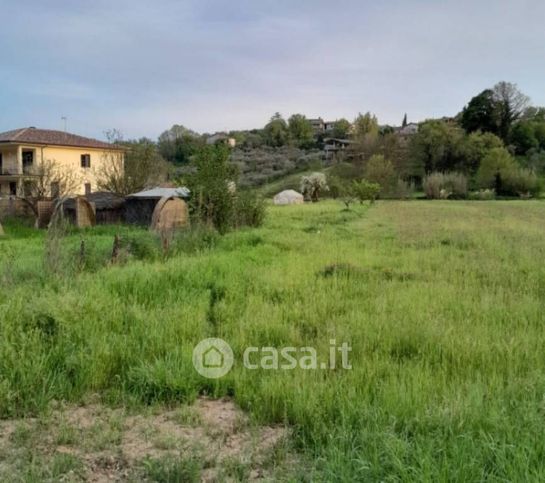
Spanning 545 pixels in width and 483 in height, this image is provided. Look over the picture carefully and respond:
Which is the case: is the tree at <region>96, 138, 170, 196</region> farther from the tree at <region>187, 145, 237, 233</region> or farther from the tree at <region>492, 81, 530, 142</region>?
the tree at <region>492, 81, 530, 142</region>

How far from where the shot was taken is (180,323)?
5.32 metres

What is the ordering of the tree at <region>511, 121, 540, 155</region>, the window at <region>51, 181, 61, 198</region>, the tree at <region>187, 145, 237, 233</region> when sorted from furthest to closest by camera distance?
the tree at <region>511, 121, 540, 155</region> < the window at <region>51, 181, 61, 198</region> < the tree at <region>187, 145, 237, 233</region>

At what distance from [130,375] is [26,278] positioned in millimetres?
3949

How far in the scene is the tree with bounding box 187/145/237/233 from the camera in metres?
14.3

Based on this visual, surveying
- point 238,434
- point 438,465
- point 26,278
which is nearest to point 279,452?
point 238,434

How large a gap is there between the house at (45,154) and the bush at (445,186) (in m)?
33.9

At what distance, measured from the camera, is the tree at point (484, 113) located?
2699 inches

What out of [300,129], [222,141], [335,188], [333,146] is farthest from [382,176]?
[300,129]

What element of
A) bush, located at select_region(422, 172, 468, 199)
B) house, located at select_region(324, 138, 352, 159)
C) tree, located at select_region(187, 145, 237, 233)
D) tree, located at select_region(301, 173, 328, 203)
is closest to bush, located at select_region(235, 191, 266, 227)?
tree, located at select_region(187, 145, 237, 233)

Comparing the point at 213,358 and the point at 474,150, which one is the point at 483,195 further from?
the point at 213,358

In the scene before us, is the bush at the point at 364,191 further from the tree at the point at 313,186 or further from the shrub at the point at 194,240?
the shrub at the point at 194,240

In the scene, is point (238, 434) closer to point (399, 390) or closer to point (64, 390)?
point (399, 390)

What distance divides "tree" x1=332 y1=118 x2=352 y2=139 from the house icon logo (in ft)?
334

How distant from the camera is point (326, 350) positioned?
4.68 meters
